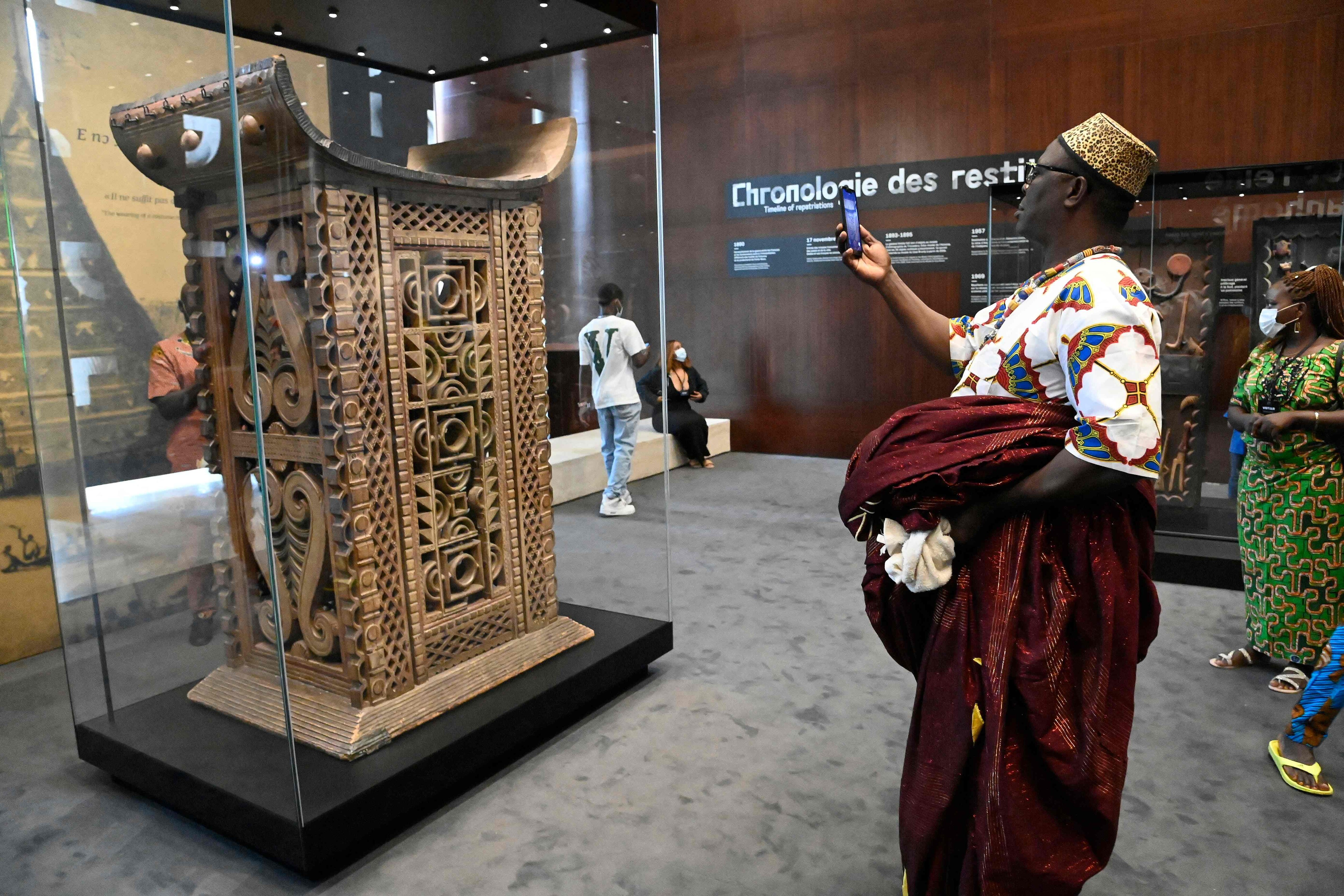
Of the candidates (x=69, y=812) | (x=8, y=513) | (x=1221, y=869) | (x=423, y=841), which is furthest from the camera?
(x=8, y=513)

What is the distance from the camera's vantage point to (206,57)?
6.53ft

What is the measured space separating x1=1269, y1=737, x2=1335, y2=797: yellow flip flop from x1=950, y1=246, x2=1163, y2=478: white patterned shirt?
5.70 feet

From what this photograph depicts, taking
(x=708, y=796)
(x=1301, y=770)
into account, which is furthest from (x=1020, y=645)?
(x=1301, y=770)

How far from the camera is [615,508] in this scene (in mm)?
3568

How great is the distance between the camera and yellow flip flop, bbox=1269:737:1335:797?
250 cm

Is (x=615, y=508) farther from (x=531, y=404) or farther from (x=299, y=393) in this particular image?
(x=299, y=393)

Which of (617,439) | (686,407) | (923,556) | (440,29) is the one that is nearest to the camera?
(923,556)

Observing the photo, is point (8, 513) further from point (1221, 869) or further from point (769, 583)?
point (1221, 869)

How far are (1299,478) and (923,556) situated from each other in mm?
2500

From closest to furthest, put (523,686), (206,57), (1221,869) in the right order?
1. (206,57)
2. (1221,869)
3. (523,686)

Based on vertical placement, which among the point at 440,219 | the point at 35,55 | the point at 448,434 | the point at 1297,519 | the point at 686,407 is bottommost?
the point at 1297,519

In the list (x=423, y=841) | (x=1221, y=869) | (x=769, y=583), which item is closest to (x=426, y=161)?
(x=423, y=841)

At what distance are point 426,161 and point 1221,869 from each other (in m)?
3.01

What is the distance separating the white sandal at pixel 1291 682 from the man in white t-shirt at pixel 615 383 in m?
2.44
